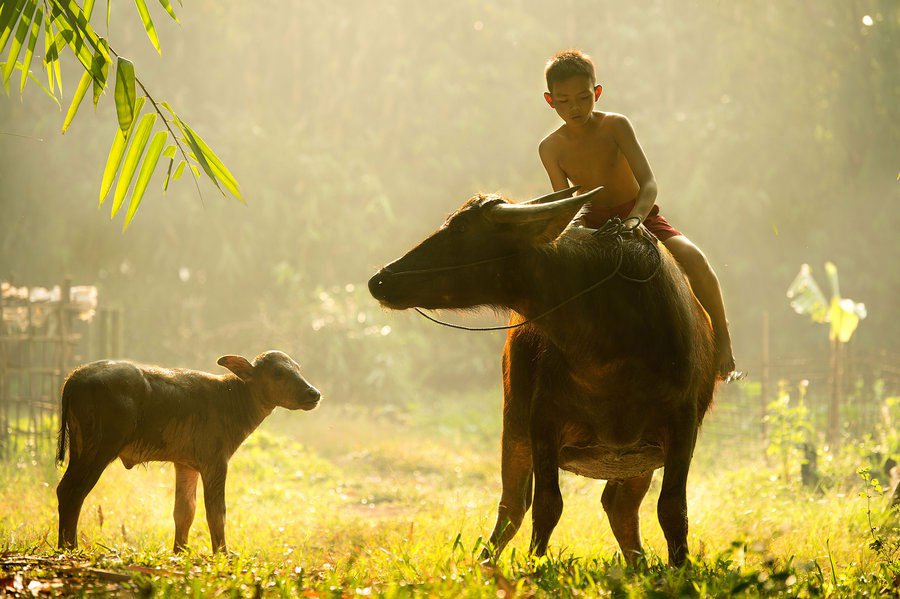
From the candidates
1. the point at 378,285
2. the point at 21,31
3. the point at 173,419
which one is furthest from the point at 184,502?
the point at 21,31

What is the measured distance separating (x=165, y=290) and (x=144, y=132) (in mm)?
18824

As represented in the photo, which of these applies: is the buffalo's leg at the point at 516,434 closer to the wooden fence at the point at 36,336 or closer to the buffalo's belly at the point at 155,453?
the buffalo's belly at the point at 155,453

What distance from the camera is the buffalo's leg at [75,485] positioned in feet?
18.2

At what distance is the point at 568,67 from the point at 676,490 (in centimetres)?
223

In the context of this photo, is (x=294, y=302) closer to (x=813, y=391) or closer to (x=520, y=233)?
(x=813, y=391)

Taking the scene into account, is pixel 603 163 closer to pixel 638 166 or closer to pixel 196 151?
pixel 638 166

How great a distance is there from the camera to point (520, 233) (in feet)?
14.3

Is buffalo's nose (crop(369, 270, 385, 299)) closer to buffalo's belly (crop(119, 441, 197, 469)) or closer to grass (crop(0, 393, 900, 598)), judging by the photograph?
grass (crop(0, 393, 900, 598))

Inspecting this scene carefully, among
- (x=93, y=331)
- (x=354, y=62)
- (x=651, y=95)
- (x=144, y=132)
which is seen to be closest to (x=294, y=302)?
(x=93, y=331)

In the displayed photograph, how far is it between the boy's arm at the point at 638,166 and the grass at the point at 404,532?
1.72 metres

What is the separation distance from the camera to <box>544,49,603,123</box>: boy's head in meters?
4.93

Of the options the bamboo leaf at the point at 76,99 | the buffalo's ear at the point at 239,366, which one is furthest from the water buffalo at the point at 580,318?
the buffalo's ear at the point at 239,366

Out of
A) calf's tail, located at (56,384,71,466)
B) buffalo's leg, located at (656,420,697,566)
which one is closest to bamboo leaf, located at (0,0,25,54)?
calf's tail, located at (56,384,71,466)

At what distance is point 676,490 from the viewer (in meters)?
4.59
